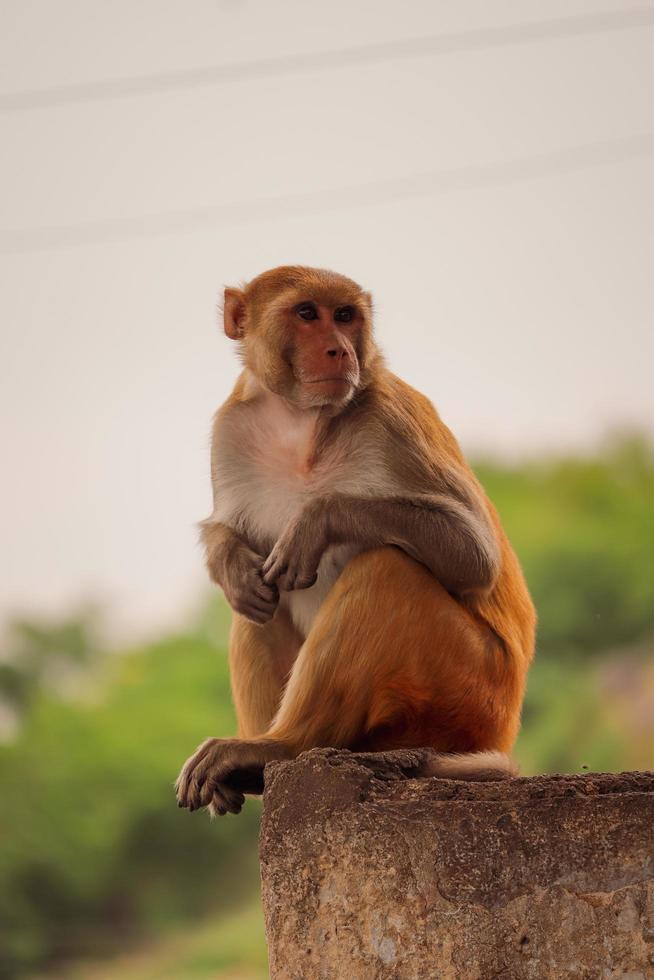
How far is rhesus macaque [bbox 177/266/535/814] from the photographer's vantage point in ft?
11.9

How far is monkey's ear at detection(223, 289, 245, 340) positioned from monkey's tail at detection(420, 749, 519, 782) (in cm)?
145

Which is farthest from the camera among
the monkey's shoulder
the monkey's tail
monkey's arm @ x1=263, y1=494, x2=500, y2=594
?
the monkey's shoulder

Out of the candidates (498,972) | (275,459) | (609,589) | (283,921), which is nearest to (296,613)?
(275,459)

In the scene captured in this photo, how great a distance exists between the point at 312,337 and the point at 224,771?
1.21m

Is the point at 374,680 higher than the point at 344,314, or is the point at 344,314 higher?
the point at 344,314

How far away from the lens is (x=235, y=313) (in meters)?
4.24

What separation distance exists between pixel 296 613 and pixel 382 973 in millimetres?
1243

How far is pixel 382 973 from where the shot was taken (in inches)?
120

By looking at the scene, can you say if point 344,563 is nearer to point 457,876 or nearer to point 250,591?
point 250,591

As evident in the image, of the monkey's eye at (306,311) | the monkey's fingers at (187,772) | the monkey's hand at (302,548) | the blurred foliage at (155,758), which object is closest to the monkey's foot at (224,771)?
the monkey's fingers at (187,772)

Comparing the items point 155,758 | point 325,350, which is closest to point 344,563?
point 325,350

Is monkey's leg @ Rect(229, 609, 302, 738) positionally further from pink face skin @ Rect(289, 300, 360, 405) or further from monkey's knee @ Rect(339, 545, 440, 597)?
pink face skin @ Rect(289, 300, 360, 405)

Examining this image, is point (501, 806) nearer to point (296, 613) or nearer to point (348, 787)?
point (348, 787)

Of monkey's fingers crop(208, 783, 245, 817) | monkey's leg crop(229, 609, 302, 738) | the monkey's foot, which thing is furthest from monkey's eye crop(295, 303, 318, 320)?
monkey's fingers crop(208, 783, 245, 817)
